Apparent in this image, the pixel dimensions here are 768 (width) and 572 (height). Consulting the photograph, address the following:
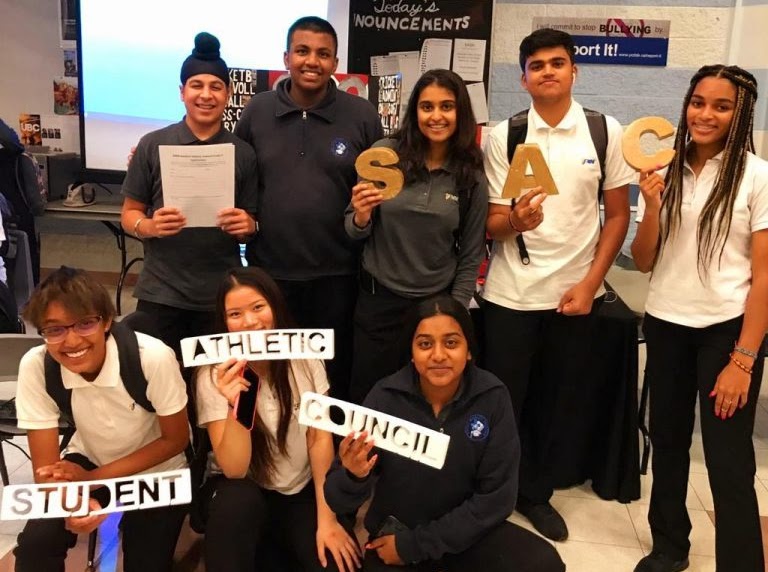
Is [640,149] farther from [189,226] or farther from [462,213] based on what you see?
[189,226]

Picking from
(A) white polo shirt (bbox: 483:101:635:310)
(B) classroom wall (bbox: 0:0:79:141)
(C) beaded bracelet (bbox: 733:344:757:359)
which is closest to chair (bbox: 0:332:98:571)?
(A) white polo shirt (bbox: 483:101:635:310)

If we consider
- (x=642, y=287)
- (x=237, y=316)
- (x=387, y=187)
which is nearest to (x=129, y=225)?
(x=237, y=316)

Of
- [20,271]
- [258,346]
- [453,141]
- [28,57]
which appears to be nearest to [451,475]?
[258,346]

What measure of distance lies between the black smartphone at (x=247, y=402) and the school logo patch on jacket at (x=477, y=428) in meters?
0.56

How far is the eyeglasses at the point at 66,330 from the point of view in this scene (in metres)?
1.65

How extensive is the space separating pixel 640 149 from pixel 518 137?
1.31 ft

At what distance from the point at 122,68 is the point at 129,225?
316 centimetres

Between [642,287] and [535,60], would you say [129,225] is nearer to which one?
[535,60]

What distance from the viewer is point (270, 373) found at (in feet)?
6.36

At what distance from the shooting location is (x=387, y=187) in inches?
80.8

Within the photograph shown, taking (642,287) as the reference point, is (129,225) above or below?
above

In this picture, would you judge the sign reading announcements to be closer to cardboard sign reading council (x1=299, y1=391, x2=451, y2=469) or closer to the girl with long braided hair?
the girl with long braided hair

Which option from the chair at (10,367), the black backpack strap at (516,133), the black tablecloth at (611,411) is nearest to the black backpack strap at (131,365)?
the chair at (10,367)

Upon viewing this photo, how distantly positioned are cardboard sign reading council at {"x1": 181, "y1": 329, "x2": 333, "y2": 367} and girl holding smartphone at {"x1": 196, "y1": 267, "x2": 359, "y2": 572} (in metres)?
0.08
